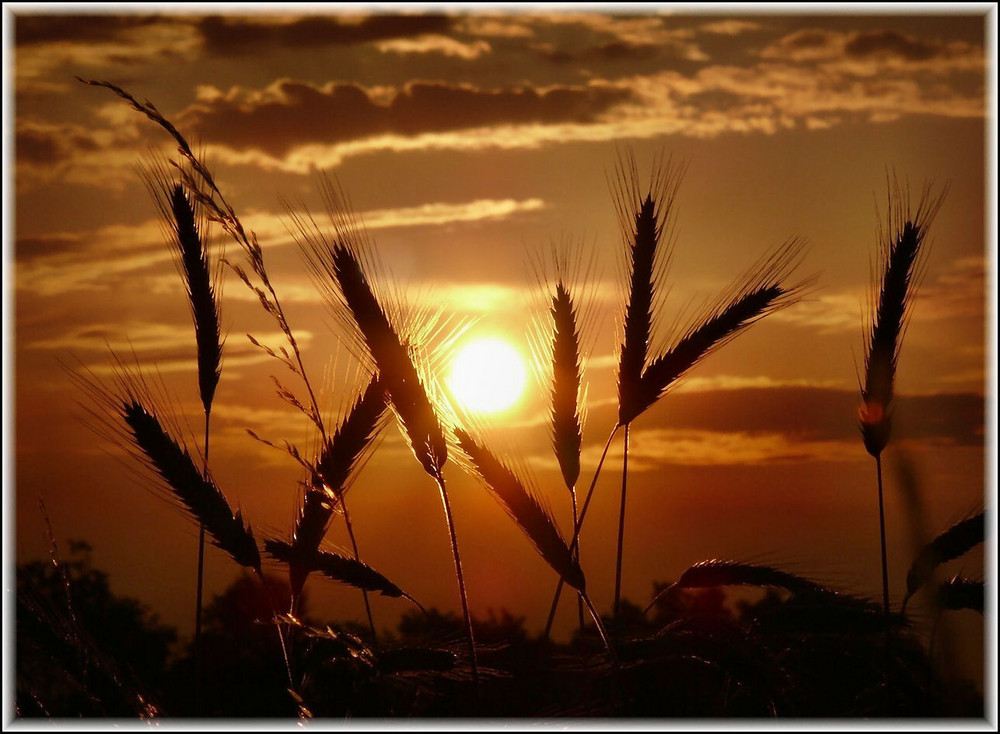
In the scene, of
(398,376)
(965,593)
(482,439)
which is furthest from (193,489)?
(965,593)

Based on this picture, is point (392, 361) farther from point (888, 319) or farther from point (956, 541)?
point (956, 541)

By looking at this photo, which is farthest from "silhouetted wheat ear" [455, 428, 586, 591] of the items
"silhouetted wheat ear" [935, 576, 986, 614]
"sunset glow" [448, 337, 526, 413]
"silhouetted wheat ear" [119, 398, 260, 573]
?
"silhouetted wheat ear" [935, 576, 986, 614]

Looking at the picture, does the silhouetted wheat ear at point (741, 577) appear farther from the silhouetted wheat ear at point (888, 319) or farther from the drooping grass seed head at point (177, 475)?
the drooping grass seed head at point (177, 475)

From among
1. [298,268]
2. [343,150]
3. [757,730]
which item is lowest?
[757,730]

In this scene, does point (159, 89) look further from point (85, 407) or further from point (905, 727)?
point (905, 727)

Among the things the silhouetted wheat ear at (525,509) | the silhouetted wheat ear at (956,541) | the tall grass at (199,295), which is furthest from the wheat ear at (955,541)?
the tall grass at (199,295)

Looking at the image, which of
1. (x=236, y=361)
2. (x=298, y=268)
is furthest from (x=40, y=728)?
(x=298, y=268)
